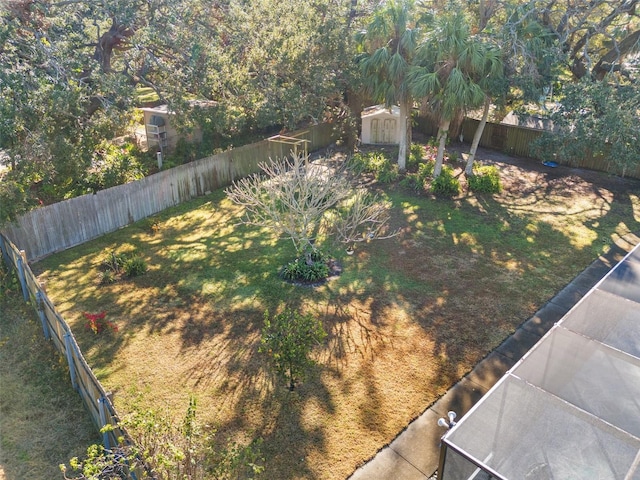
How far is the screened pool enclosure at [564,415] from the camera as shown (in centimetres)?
502

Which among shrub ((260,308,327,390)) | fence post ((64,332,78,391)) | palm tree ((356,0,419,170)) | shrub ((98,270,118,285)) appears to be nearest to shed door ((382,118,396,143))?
palm tree ((356,0,419,170))

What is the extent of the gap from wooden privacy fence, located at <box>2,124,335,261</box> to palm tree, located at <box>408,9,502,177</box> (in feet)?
19.1

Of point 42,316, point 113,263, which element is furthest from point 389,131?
point 42,316

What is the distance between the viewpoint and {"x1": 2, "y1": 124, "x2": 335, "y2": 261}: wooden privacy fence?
12039 millimetres

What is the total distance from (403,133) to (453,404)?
12.1m

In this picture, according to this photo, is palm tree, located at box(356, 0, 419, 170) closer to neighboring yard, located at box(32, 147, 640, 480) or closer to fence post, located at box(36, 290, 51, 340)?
neighboring yard, located at box(32, 147, 640, 480)

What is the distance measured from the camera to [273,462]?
6723mm

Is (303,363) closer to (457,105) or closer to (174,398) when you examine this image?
(174,398)

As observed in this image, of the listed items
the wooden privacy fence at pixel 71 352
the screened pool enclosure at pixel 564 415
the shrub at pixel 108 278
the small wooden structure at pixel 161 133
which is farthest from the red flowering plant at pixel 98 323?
the small wooden structure at pixel 161 133

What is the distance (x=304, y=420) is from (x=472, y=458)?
315 centimetres

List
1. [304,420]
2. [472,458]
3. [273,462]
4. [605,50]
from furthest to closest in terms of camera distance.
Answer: [605,50], [304,420], [273,462], [472,458]

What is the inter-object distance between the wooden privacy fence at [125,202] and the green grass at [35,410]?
3157mm

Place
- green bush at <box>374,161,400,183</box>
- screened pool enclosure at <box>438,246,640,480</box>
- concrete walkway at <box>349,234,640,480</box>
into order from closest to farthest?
screened pool enclosure at <box>438,246,640,480</box>, concrete walkway at <box>349,234,640,480</box>, green bush at <box>374,161,400,183</box>

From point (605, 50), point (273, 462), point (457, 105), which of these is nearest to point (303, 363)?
point (273, 462)
